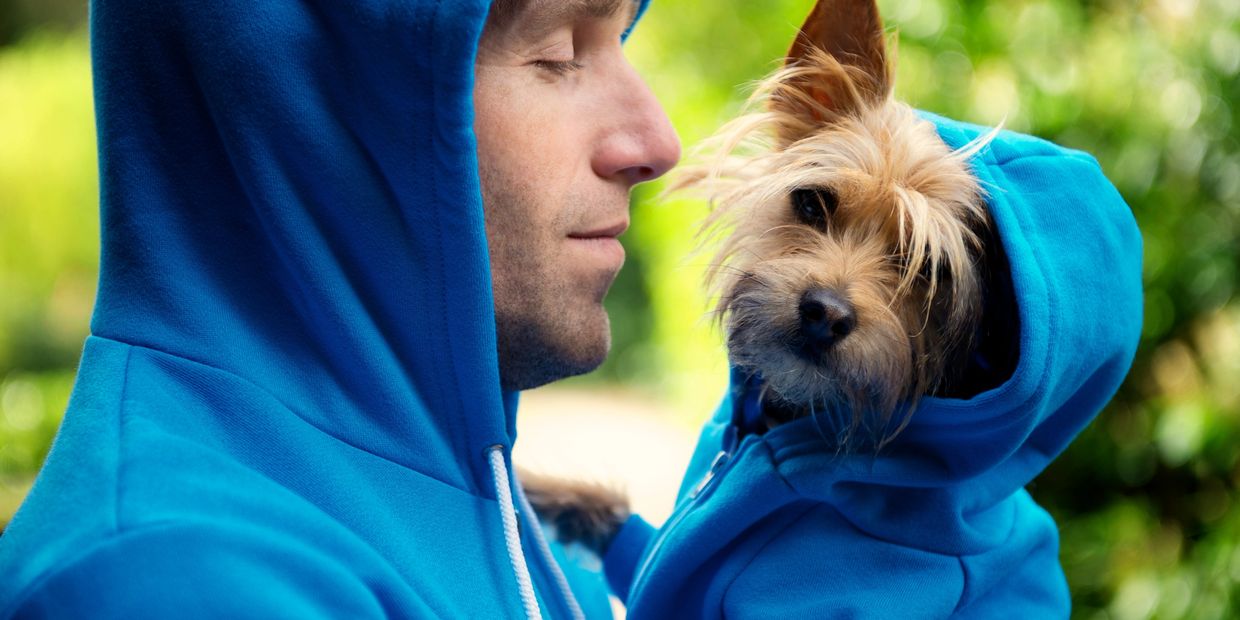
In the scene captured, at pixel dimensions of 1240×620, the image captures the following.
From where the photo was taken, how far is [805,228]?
239cm

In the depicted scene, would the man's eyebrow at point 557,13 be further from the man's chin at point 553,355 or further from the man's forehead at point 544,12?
the man's chin at point 553,355

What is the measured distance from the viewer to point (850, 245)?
2.29m

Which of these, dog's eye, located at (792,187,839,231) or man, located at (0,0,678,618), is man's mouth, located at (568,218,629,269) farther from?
dog's eye, located at (792,187,839,231)

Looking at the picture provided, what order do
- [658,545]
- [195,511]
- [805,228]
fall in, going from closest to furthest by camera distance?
[195,511], [658,545], [805,228]

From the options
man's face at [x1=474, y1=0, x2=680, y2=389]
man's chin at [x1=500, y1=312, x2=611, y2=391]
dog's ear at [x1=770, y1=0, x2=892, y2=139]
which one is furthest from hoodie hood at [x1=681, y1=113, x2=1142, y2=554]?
man's face at [x1=474, y1=0, x2=680, y2=389]

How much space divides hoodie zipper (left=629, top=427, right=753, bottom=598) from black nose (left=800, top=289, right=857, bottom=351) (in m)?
0.30

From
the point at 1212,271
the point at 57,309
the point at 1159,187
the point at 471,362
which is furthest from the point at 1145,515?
the point at 57,309

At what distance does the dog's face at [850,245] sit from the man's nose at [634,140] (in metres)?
0.42

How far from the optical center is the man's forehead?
176 centimetres

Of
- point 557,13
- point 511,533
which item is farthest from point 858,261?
point 511,533

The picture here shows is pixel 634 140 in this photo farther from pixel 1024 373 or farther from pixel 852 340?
pixel 1024 373

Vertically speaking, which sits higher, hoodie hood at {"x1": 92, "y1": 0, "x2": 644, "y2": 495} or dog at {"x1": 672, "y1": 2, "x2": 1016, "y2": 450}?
hoodie hood at {"x1": 92, "y1": 0, "x2": 644, "y2": 495}

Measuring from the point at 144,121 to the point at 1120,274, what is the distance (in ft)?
5.86

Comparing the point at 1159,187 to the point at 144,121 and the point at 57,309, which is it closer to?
the point at 144,121
